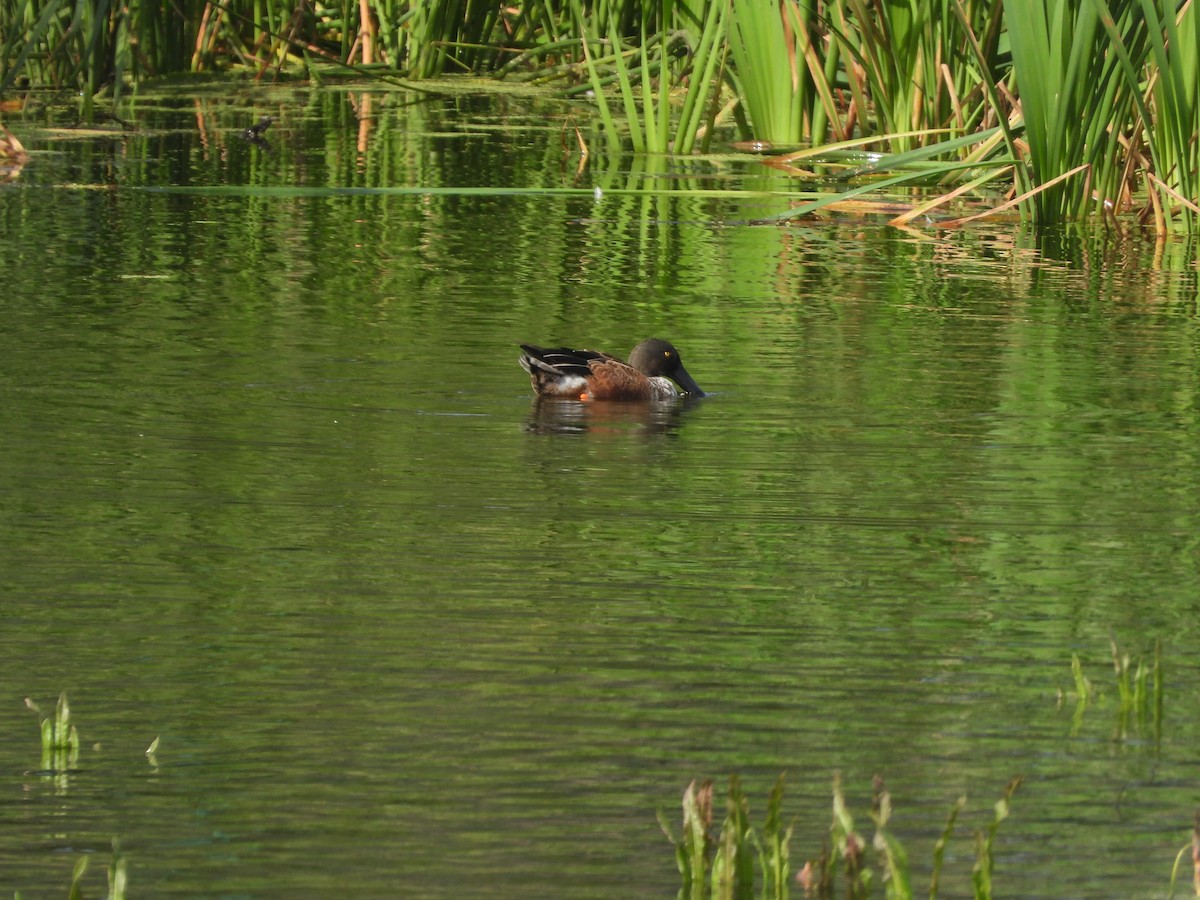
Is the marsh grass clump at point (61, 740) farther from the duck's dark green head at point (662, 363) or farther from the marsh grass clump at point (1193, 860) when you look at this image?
the duck's dark green head at point (662, 363)

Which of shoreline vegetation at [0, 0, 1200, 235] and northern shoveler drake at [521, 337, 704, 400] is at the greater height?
shoreline vegetation at [0, 0, 1200, 235]

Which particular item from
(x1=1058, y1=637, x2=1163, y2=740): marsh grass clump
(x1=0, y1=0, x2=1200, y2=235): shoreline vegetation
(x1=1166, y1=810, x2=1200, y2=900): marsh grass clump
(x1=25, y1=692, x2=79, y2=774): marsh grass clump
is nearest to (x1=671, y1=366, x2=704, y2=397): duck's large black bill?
(x1=0, y1=0, x2=1200, y2=235): shoreline vegetation

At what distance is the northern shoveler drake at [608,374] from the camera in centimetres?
585

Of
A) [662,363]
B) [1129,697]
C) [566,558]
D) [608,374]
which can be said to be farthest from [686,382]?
[1129,697]

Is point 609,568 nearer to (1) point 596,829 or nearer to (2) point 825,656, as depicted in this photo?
(2) point 825,656

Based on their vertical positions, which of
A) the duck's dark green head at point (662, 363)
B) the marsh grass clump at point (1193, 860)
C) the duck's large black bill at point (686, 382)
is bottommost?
the marsh grass clump at point (1193, 860)

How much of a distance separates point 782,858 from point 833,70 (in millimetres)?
9242

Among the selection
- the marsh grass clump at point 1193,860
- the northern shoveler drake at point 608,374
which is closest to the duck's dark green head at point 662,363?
the northern shoveler drake at point 608,374

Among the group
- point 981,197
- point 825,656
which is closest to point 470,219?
point 981,197

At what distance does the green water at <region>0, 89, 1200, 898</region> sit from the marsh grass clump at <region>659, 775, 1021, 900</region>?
0.09 metres

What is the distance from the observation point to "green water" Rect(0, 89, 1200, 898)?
2.76 m

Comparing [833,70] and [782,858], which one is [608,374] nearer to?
[782,858]

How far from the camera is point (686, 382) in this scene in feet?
19.8

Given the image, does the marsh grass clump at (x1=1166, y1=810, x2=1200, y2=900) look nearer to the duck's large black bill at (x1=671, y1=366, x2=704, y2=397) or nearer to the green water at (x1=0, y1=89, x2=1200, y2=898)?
the green water at (x1=0, y1=89, x2=1200, y2=898)
